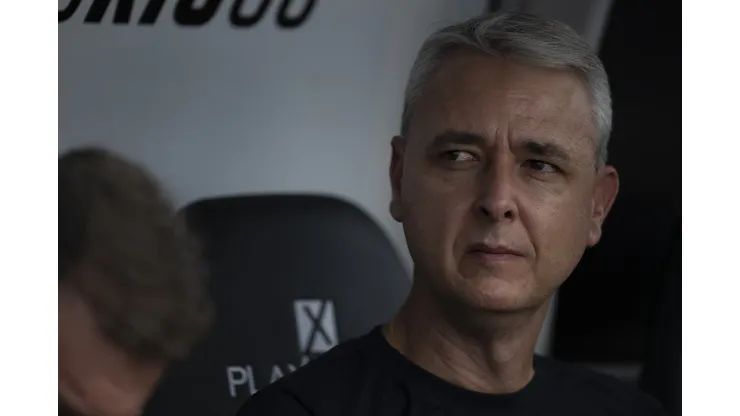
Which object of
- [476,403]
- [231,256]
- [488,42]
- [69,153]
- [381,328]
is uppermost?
[488,42]

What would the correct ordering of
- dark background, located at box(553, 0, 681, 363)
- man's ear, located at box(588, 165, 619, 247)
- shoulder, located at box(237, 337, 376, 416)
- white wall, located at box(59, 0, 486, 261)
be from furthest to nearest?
dark background, located at box(553, 0, 681, 363), man's ear, located at box(588, 165, 619, 247), white wall, located at box(59, 0, 486, 261), shoulder, located at box(237, 337, 376, 416)

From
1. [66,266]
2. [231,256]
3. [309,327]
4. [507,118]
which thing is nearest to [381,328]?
[309,327]

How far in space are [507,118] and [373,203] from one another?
1.00 feet

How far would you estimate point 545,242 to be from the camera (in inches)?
75.5

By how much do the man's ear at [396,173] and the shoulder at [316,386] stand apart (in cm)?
24

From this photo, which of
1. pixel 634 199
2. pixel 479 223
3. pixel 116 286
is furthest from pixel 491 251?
pixel 116 286

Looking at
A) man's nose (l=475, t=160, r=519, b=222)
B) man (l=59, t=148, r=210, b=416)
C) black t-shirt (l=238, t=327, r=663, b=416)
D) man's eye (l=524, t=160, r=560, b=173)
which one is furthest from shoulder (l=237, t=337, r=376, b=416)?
man's eye (l=524, t=160, r=560, b=173)

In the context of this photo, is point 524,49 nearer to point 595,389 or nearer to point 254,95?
point 254,95

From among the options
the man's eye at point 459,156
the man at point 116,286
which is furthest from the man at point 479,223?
the man at point 116,286

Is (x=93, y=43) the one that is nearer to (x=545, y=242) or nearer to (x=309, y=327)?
(x=309, y=327)

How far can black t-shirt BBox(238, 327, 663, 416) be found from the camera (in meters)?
1.86

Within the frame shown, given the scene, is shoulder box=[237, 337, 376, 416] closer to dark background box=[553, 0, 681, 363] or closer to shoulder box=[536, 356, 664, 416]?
shoulder box=[536, 356, 664, 416]

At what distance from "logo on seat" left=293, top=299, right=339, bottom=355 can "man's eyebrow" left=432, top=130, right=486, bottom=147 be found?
1.21 ft

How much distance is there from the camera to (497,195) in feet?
6.15
